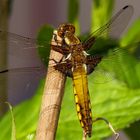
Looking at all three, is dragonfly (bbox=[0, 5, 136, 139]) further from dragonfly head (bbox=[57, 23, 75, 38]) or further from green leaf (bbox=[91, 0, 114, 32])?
green leaf (bbox=[91, 0, 114, 32])

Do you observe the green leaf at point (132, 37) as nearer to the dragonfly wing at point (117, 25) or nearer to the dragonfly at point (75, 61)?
the dragonfly wing at point (117, 25)

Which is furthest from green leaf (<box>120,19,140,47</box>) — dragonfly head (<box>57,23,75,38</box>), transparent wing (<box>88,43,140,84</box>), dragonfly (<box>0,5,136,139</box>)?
dragonfly head (<box>57,23,75,38</box>)

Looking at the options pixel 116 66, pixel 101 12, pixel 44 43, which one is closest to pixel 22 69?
pixel 44 43

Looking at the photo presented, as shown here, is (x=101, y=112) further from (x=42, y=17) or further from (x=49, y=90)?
(x=42, y=17)

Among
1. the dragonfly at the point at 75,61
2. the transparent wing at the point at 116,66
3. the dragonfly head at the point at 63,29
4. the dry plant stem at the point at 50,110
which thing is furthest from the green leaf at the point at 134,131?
the dry plant stem at the point at 50,110

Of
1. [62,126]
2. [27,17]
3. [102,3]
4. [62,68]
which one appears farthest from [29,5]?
[62,68]

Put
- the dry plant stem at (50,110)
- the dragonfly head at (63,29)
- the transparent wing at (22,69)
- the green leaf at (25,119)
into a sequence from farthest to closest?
1. the green leaf at (25,119)
2. the transparent wing at (22,69)
3. the dragonfly head at (63,29)
4. the dry plant stem at (50,110)
